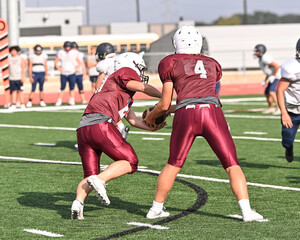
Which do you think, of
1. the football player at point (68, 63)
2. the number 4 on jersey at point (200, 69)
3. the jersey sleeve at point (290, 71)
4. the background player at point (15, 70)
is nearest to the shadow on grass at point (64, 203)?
the number 4 on jersey at point (200, 69)

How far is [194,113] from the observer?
6.70m

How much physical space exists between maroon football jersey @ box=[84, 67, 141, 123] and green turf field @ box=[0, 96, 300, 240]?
0.99 m

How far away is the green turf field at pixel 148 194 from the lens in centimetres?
640

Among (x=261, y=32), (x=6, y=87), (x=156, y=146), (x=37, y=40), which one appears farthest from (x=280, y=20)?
(x=156, y=146)

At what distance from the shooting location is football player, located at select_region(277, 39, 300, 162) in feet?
29.8

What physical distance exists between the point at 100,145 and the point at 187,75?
1028 millimetres

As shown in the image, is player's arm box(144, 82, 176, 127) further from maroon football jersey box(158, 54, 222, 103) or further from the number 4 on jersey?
the number 4 on jersey

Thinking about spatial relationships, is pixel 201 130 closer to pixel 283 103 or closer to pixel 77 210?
pixel 77 210

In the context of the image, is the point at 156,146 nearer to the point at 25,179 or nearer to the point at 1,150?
the point at 1,150

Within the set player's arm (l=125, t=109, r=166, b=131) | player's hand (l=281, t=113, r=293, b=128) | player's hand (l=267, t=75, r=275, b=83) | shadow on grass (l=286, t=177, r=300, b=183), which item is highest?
player's arm (l=125, t=109, r=166, b=131)

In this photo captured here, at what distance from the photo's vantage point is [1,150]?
12.5 meters

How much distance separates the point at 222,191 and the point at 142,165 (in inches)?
90.7

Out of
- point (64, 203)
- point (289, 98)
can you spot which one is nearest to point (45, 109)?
point (289, 98)

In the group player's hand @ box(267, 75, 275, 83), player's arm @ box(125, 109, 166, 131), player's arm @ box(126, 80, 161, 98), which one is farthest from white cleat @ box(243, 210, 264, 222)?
player's hand @ box(267, 75, 275, 83)
